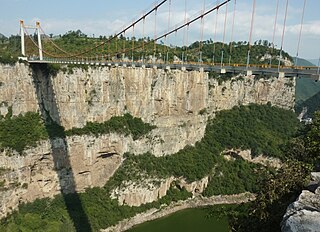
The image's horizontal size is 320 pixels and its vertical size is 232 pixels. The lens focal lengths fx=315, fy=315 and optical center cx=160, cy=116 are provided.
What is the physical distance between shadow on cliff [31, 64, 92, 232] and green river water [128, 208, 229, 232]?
3.74 metres

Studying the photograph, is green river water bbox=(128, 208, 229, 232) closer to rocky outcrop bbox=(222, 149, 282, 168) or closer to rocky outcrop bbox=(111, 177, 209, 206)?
rocky outcrop bbox=(111, 177, 209, 206)

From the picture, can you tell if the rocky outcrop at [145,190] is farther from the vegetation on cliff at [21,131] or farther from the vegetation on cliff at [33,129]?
the vegetation on cliff at [21,131]

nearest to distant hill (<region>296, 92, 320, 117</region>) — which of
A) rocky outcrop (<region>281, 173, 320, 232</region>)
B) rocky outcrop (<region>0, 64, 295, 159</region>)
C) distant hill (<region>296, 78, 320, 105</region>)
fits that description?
rocky outcrop (<region>0, 64, 295, 159</region>)

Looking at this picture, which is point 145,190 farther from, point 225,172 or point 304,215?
point 304,215

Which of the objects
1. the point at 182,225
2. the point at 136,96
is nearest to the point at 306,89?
the point at 136,96

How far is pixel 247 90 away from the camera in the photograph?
2962 cm

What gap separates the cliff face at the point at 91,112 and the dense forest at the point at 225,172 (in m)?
0.73

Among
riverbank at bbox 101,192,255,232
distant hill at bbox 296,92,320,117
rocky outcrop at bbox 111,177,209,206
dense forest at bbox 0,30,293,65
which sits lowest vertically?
riverbank at bbox 101,192,255,232

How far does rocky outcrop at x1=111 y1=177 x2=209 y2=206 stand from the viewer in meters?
20.8

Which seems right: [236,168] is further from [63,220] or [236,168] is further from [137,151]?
[63,220]

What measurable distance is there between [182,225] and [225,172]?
6961 mm

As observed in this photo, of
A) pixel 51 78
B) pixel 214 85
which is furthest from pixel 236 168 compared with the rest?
pixel 51 78

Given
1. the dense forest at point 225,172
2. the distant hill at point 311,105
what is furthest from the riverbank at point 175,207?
the distant hill at point 311,105

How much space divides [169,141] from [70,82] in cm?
882
